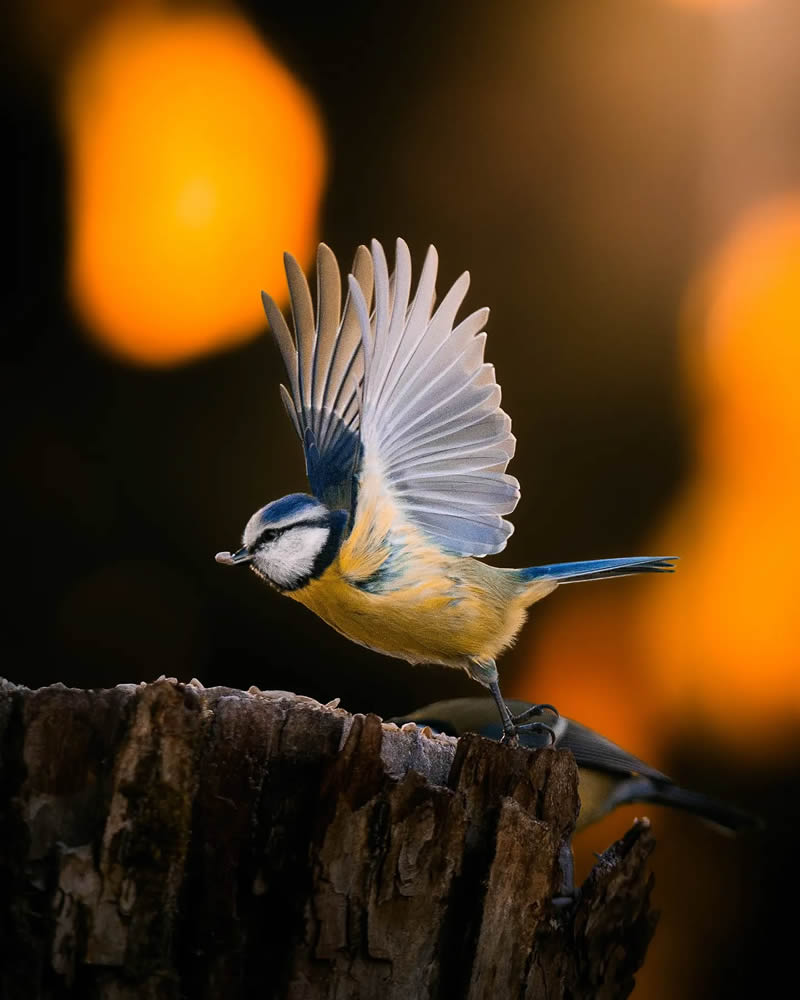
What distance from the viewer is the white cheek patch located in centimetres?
153

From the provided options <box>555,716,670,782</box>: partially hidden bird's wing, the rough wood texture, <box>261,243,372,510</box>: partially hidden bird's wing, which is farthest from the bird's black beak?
<box>555,716,670,782</box>: partially hidden bird's wing

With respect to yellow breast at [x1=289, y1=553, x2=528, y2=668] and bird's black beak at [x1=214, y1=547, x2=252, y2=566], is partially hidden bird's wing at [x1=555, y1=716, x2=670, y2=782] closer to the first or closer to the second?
yellow breast at [x1=289, y1=553, x2=528, y2=668]

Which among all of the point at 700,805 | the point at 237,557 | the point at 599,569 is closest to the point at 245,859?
the point at 237,557

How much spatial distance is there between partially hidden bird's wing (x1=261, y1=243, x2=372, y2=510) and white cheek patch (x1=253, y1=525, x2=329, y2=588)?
86 mm

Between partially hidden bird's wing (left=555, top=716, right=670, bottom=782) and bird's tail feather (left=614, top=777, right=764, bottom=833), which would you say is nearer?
partially hidden bird's wing (left=555, top=716, right=670, bottom=782)

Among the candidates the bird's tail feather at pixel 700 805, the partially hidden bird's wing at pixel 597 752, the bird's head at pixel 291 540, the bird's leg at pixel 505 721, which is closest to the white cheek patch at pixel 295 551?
the bird's head at pixel 291 540

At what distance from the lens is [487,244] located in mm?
2662

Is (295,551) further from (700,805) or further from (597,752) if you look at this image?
(700,805)

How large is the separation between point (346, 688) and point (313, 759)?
1.35m

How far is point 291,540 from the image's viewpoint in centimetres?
153

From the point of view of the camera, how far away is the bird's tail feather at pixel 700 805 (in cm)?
249

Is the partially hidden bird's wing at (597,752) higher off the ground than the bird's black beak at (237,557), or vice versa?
the bird's black beak at (237,557)

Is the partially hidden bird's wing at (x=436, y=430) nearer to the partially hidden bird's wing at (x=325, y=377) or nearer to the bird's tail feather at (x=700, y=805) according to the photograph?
the partially hidden bird's wing at (x=325, y=377)

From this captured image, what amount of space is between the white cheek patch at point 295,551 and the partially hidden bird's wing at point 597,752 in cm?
85
